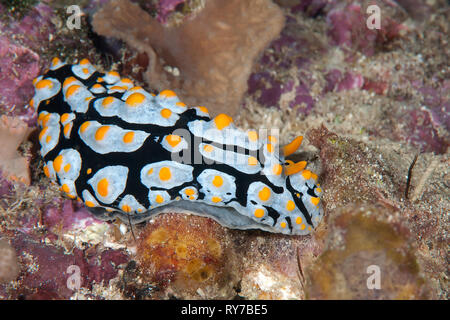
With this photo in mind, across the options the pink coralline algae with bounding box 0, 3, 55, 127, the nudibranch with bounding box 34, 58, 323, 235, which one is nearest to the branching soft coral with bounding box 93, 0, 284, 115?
the nudibranch with bounding box 34, 58, 323, 235

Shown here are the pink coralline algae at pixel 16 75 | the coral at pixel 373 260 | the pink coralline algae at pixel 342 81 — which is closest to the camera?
the coral at pixel 373 260

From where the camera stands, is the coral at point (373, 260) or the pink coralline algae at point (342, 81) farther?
the pink coralline algae at point (342, 81)

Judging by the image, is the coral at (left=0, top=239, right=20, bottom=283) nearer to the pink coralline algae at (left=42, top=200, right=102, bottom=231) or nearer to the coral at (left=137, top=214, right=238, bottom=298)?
the pink coralline algae at (left=42, top=200, right=102, bottom=231)

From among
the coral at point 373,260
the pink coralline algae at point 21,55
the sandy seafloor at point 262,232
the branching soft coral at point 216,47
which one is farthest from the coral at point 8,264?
the coral at point 373,260

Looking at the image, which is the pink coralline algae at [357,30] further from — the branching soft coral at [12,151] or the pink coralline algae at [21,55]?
the branching soft coral at [12,151]

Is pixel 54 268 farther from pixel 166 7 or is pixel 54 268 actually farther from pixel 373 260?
pixel 166 7

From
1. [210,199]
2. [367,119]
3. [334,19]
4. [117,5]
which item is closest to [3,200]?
[210,199]
